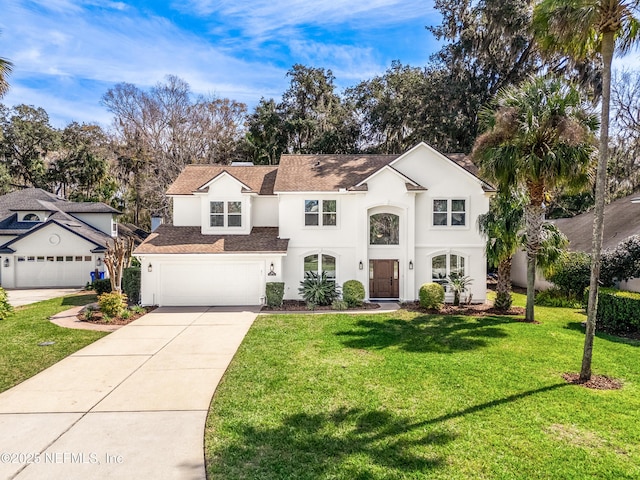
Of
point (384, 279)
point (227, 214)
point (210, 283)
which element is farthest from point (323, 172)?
point (210, 283)

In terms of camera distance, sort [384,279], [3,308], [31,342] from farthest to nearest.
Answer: [384,279], [3,308], [31,342]

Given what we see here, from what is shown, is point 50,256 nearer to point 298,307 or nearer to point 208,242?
point 208,242

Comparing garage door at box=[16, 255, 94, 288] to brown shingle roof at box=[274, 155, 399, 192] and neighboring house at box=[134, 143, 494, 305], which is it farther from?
brown shingle roof at box=[274, 155, 399, 192]

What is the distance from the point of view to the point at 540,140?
1252 cm

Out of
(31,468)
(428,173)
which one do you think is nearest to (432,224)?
(428,173)

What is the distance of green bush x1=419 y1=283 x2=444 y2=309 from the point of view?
1557cm

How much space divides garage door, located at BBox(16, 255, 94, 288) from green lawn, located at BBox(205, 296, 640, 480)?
60.8ft

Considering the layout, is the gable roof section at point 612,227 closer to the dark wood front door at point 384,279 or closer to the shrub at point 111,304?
the dark wood front door at point 384,279

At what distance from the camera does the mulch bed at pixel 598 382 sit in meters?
7.86

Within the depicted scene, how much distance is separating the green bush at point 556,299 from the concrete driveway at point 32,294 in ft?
81.2

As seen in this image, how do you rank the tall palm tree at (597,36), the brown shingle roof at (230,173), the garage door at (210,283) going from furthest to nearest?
A: the brown shingle roof at (230,173) < the garage door at (210,283) < the tall palm tree at (597,36)

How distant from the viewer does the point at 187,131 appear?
34594 millimetres

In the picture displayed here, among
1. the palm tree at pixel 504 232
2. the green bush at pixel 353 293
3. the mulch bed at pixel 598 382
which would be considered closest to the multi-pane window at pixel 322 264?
the green bush at pixel 353 293

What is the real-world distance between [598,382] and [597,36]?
26.2 feet
